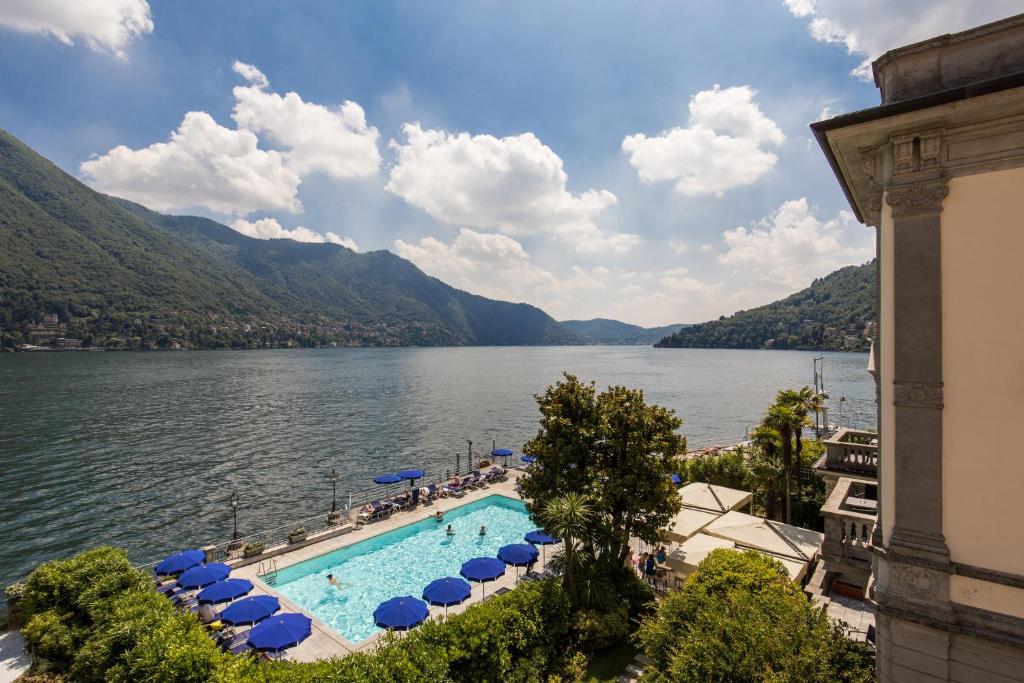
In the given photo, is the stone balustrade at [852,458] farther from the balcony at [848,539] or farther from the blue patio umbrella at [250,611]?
the blue patio umbrella at [250,611]

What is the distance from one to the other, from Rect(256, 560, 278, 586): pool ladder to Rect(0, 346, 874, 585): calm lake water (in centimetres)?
1109

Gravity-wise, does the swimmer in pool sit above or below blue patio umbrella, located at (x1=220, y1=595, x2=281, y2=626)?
below

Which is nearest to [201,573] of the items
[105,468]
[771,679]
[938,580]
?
[771,679]

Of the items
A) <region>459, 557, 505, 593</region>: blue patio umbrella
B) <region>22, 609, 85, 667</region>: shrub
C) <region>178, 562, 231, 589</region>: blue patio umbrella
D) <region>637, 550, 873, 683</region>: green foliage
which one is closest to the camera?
<region>637, 550, 873, 683</region>: green foliage

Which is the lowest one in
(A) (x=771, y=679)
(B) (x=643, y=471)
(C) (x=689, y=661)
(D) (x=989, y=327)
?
(C) (x=689, y=661)

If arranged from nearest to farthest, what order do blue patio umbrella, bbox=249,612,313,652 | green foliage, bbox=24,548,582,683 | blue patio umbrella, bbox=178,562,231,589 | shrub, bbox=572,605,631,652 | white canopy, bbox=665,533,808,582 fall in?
green foliage, bbox=24,548,582,683 < blue patio umbrella, bbox=249,612,313,652 < shrub, bbox=572,605,631,652 < white canopy, bbox=665,533,808,582 < blue patio umbrella, bbox=178,562,231,589

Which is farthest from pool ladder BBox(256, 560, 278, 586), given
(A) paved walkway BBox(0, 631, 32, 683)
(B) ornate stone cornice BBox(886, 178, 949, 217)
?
(B) ornate stone cornice BBox(886, 178, 949, 217)

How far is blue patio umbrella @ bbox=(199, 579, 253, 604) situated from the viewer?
17.1 meters

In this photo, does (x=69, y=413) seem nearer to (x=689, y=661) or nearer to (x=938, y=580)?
(x=689, y=661)

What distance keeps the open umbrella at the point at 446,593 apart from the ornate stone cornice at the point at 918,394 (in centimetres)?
1455

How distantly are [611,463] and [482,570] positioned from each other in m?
6.73

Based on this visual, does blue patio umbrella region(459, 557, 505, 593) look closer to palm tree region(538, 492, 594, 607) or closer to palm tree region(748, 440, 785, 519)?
palm tree region(538, 492, 594, 607)

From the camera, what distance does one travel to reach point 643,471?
1691 cm

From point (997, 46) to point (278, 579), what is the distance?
1124 inches
